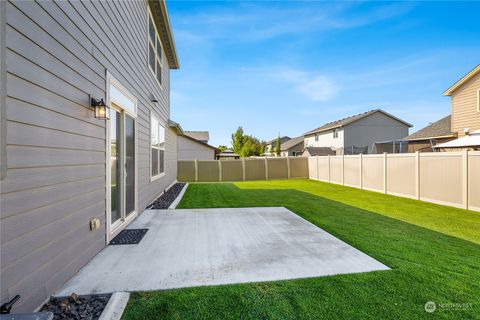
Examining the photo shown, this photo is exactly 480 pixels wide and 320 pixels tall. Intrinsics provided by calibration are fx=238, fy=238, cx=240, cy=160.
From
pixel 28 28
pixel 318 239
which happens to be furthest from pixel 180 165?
pixel 28 28

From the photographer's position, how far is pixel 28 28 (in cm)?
189

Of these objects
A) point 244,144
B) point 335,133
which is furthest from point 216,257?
point 244,144

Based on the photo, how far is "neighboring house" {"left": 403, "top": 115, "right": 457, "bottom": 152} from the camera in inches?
560

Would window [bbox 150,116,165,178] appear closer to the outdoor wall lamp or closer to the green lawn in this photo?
the outdoor wall lamp

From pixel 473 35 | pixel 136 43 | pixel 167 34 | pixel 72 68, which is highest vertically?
pixel 473 35

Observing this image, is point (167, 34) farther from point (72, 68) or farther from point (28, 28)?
point (28, 28)

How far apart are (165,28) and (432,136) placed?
54.5 ft

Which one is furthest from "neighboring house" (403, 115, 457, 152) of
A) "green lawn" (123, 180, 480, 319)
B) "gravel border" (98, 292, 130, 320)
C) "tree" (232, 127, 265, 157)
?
"tree" (232, 127, 265, 157)

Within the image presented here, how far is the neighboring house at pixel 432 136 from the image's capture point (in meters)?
14.2

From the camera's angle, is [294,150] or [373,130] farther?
[294,150]

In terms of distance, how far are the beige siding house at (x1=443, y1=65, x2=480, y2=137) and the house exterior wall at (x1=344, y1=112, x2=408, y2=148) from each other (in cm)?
1165

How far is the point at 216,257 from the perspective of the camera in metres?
3.23

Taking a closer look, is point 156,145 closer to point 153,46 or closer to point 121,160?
point 153,46

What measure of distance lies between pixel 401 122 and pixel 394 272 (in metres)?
27.0
